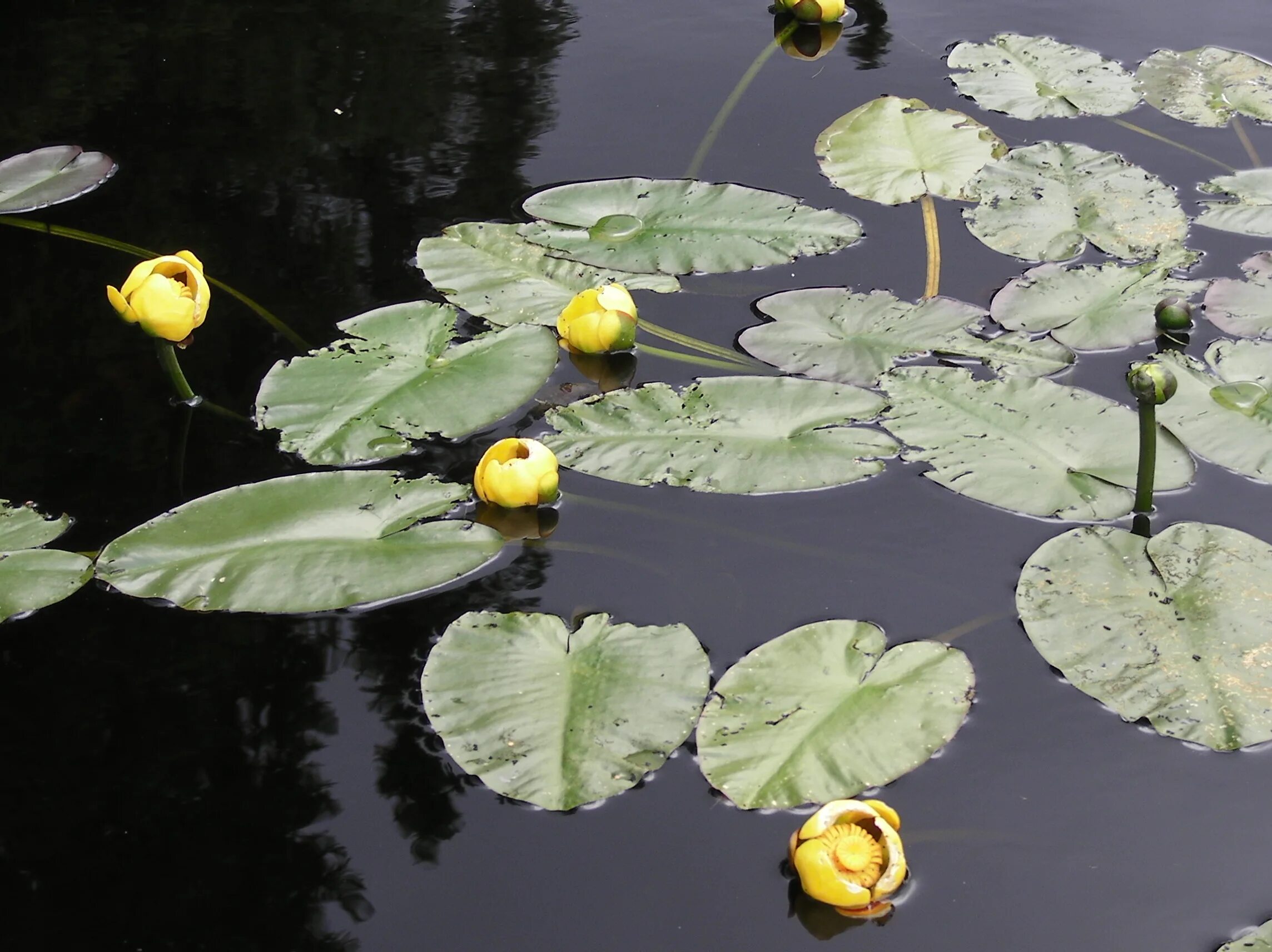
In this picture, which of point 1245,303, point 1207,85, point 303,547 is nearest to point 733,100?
point 1207,85

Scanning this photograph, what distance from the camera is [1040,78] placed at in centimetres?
232

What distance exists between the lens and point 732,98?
91.6 inches

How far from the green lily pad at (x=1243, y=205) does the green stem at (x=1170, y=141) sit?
4 centimetres

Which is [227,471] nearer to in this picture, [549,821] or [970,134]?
[549,821]

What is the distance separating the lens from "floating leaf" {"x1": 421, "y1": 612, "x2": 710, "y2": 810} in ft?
3.78

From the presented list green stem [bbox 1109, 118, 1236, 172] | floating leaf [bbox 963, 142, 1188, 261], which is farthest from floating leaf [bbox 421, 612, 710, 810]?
green stem [bbox 1109, 118, 1236, 172]

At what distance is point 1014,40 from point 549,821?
6.54ft

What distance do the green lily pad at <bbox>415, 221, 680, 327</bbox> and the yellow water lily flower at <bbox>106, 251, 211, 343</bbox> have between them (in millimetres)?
369

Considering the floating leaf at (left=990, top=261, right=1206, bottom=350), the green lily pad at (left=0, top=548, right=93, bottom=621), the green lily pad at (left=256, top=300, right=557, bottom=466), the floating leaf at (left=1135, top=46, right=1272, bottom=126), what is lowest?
the green lily pad at (left=0, top=548, right=93, bottom=621)

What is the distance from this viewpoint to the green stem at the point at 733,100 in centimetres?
214

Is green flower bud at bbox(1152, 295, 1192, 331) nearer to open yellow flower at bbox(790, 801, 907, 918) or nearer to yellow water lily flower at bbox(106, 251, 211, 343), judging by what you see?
open yellow flower at bbox(790, 801, 907, 918)

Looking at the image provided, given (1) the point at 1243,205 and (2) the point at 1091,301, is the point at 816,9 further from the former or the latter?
(2) the point at 1091,301

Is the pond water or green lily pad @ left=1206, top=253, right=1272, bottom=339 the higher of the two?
green lily pad @ left=1206, top=253, right=1272, bottom=339

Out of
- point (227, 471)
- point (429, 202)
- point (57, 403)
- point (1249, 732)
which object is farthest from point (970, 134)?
point (57, 403)
